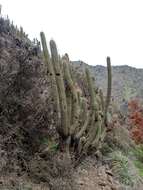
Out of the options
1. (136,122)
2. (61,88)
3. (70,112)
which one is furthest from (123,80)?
(61,88)

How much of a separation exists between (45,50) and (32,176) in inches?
119

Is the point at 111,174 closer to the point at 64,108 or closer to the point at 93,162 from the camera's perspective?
the point at 93,162

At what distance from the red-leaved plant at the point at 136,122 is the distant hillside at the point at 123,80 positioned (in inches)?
561

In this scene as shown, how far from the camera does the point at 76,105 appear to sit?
952 centimetres

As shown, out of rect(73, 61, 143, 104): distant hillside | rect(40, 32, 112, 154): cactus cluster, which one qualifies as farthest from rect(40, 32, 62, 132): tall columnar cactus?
rect(73, 61, 143, 104): distant hillside

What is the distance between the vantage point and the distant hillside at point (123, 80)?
34969 mm

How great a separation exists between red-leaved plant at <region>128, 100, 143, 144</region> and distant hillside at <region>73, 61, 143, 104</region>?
14.2m

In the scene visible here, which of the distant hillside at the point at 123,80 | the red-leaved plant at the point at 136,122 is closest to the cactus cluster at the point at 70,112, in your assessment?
the red-leaved plant at the point at 136,122

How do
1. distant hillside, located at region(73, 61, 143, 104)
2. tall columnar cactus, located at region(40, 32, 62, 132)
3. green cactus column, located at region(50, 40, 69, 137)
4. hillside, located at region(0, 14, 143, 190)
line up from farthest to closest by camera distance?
distant hillside, located at region(73, 61, 143, 104) → green cactus column, located at region(50, 40, 69, 137) → tall columnar cactus, located at region(40, 32, 62, 132) → hillside, located at region(0, 14, 143, 190)

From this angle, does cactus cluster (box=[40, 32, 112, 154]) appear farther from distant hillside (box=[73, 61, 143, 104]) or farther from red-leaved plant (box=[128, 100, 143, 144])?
distant hillside (box=[73, 61, 143, 104])

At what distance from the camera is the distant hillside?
35.0m

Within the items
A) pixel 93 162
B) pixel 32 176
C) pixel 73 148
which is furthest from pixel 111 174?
pixel 32 176

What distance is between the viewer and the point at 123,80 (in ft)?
126

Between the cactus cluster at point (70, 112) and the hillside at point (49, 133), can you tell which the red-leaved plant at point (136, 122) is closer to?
the hillside at point (49, 133)
